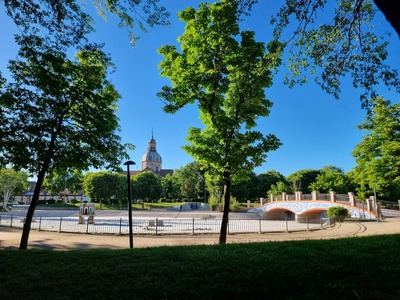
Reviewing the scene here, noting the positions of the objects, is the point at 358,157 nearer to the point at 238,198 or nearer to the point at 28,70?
the point at 28,70

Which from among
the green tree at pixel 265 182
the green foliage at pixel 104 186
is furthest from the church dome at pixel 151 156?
the green foliage at pixel 104 186

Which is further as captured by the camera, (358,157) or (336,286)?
(358,157)

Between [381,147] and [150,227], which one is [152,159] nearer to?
[150,227]

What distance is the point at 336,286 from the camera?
17.4 feet

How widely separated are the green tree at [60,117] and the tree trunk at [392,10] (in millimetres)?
9356

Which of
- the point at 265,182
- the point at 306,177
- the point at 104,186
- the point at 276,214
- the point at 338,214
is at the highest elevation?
the point at 306,177

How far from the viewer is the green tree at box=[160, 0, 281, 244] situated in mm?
13117

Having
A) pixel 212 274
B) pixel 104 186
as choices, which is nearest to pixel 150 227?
pixel 212 274

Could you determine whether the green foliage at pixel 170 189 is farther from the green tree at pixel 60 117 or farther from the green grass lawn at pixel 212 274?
the green grass lawn at pixel 212 274

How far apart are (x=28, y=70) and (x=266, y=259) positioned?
33.5 ft

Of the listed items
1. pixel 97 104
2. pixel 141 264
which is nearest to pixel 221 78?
pixel 97 104

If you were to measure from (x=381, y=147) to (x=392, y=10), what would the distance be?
87.0 ft

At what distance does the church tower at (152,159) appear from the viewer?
158m

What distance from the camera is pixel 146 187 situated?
79.6m
